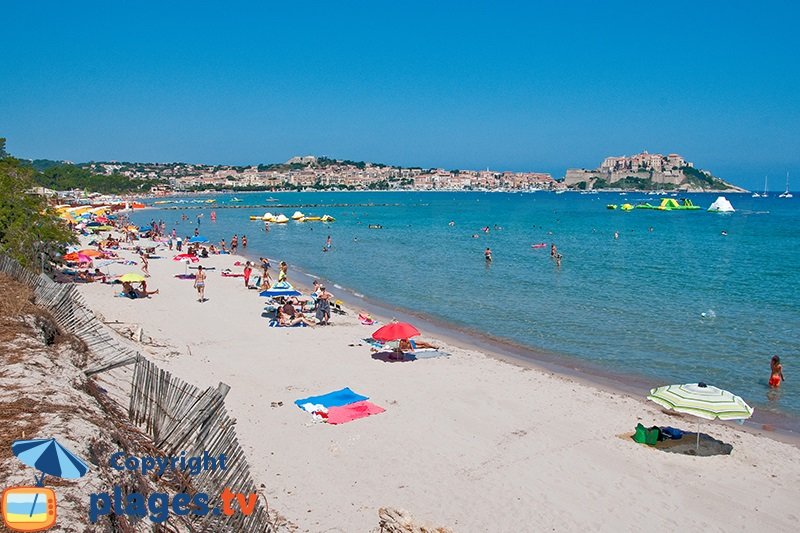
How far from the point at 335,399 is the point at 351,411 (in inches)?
24.0

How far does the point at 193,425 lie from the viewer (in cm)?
652

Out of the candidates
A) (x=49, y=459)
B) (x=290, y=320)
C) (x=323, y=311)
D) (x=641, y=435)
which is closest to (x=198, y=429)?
(x=49, y=459)

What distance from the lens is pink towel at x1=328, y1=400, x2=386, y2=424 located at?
10.7m

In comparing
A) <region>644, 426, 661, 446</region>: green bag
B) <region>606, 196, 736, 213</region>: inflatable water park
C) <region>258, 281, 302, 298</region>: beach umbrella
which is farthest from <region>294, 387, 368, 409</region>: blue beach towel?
<region>606, 196, 736, 213</region>: inflatable water park

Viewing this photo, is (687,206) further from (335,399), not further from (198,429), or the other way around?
(198,429)

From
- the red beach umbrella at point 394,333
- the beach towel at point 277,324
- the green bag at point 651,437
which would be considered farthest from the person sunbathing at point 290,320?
the green bag at point 651,437

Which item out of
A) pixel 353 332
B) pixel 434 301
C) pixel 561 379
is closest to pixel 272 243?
pixel 434 301

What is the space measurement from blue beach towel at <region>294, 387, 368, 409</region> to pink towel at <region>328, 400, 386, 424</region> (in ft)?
0.58

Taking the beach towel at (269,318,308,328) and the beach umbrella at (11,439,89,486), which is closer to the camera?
the beach umbrella at (11,439,89,486)

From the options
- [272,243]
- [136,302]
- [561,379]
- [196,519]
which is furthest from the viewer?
[272,243]

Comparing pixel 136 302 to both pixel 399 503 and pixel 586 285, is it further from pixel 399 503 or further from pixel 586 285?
pixel 586 285

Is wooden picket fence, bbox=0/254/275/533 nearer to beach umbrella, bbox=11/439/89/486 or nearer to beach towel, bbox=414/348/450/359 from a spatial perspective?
beach umbrella, bbox=11/439/89/486

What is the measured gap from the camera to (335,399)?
11.5 m

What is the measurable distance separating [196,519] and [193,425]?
3.96 feet
